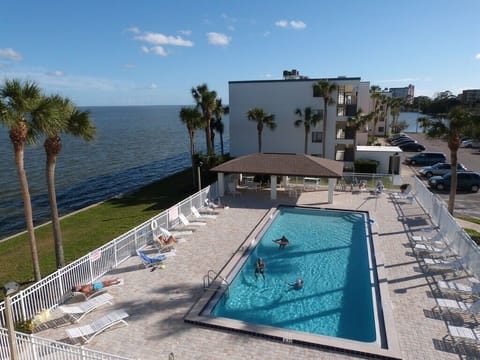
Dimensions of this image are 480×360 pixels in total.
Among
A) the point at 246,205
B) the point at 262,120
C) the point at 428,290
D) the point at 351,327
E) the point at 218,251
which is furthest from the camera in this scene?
the point at 262,120

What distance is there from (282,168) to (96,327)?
15.6 metres

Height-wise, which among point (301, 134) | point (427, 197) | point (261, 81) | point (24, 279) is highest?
point (261, 81)

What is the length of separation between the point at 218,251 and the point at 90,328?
6.65 metres

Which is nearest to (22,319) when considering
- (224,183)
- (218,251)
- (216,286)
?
(216,286)

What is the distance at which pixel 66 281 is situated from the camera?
456 inches

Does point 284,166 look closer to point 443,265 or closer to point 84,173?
point 443,265

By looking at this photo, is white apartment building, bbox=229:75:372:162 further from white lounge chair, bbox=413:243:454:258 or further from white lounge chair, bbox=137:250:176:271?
white lounge chair, bbox=137:250:176:271

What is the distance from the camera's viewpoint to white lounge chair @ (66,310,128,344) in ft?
30.9

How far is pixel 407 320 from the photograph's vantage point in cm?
1020

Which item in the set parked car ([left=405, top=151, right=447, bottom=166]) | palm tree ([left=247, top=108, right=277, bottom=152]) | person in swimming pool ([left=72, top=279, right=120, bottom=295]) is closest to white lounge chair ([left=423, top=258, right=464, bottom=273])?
person in swimming pool ([left=72, top=279, right=120, bottom=295])

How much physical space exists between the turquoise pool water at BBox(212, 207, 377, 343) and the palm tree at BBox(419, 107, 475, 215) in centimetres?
562

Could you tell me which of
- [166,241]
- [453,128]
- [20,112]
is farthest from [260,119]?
[20,112]

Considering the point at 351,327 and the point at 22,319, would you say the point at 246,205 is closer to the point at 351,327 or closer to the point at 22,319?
the point at 351,327

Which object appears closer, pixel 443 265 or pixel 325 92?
pixel 443 265
